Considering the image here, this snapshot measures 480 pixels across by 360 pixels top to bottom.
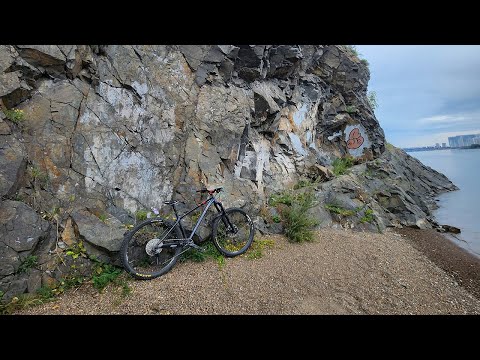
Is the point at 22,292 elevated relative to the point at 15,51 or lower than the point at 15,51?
lower

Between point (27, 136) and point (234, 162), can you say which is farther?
point (234, 162)

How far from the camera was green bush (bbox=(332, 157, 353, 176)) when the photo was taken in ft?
39.7

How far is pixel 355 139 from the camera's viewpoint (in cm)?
1482

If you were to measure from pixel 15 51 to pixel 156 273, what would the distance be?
18.5 ft

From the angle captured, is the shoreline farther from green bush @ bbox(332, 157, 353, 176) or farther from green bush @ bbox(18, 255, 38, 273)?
green bush @ bbox(18, 255, 38, 273)

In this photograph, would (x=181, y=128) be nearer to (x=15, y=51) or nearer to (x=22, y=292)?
(x=15, y=51)

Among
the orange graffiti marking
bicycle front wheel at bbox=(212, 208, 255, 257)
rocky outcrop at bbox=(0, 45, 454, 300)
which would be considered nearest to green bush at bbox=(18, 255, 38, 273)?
rocky outcrop at bbox=(0, 45, 454, 300)

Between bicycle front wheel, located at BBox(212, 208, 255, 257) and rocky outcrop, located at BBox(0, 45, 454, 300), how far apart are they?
2.32 feet

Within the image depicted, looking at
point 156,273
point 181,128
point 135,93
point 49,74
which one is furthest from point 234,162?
point 49,74

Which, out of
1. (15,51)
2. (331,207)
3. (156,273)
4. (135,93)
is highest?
(15,51)

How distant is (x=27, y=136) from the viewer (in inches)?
213

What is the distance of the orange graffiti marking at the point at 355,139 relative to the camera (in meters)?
14.7
